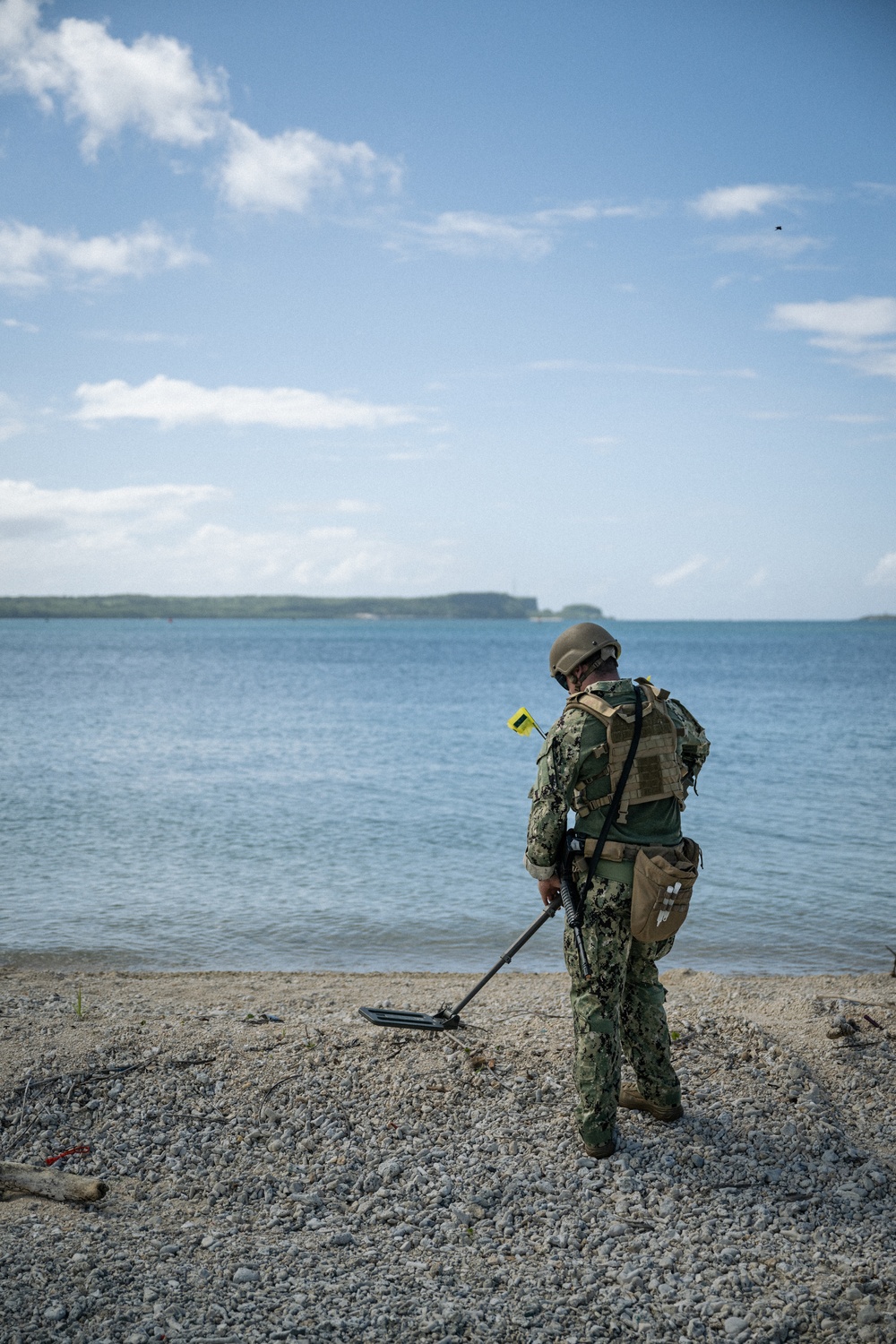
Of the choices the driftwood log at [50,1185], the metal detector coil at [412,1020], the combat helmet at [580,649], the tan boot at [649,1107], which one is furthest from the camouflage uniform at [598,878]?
the driftwood log at [50,1185]

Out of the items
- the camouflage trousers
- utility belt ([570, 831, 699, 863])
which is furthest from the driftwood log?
utility belt ([570, 831, 699, 863])

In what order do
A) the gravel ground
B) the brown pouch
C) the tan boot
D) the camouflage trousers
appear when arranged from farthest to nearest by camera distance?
the tan boot → the camouflage trousers → the brown pouch → the gravel ground

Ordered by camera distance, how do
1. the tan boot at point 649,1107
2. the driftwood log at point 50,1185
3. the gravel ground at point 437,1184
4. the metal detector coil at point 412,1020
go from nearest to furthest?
1. the gravel ground at point 437,1184
2. the driftwood log at point 50,1185
3. the tan boot at point 649,1107
4. the metal detector coil at point 412,1020

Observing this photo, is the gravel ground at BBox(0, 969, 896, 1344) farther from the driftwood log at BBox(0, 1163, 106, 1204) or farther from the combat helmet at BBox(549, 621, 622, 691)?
the combat helmet at BBox(549, 621, 622, 691)

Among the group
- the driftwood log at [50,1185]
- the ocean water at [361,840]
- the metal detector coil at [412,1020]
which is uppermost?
the metal detector coil at [412,1020]

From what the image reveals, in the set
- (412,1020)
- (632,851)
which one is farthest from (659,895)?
(412,1020)

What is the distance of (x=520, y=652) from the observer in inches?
4382

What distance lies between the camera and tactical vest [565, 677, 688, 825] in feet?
15.4

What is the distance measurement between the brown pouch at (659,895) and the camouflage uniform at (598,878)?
87 mm

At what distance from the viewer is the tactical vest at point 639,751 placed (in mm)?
4699

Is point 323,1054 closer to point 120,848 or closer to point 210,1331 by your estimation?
point 210,1331

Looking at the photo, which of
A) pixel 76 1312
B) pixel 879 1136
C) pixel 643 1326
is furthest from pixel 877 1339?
pixel 76 1312

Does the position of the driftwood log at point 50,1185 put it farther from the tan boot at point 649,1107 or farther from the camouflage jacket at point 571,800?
the tan boot at point 649,1107

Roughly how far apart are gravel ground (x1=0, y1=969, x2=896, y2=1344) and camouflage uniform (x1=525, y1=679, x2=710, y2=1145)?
0.48 metres
